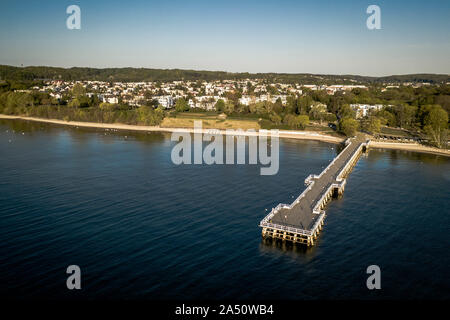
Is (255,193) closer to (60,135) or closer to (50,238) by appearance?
(50,238)

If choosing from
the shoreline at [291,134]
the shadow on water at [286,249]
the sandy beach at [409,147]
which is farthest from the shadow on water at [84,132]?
the shadow on water at [286,249]

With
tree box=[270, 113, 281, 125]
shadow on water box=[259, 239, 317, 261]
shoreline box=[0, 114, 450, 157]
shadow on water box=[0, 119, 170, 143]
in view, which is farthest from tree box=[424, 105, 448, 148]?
shadow on water box=[0, 119, 170, 143]

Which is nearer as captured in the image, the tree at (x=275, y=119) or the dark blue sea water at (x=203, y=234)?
the dark blue sea water at (x=203, y=234)

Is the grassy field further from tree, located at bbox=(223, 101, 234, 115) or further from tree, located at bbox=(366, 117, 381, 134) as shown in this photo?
tree, located at bbox=(366, 117, 381, 134)

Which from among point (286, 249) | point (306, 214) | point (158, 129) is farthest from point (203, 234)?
point (158, 129)

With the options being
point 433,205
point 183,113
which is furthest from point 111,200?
point 183,113

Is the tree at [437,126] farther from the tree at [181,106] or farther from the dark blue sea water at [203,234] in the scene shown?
the tree at [181,106]

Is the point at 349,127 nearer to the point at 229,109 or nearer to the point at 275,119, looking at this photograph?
the point at 275,119

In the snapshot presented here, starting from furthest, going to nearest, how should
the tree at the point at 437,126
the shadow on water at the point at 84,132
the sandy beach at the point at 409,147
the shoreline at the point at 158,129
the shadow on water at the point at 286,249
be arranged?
the shoreline at the point at 158,129
the shadow on water at the point at 84,132
the tree at the point at 437,126
the sandy beach at the point at 409,147
the shadow on water at the point at 286,249
